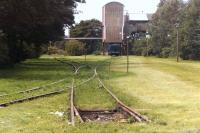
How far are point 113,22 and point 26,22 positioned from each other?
4391 inches

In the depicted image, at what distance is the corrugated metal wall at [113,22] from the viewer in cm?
15462

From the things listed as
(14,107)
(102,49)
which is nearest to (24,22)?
(14,107)

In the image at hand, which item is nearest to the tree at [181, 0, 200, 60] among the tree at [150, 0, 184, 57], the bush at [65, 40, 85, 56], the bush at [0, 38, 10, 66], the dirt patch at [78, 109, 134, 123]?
the tree at [150, 0, 184, 57]

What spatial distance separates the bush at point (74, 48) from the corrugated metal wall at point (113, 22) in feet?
29.8

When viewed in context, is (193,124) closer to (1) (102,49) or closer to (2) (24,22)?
(2) (24,22)

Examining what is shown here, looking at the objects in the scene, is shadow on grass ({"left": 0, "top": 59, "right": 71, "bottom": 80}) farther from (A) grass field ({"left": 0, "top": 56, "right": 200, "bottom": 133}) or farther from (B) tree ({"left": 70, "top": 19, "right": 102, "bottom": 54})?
(B) tree ({"left": 70, "top": 19, "right": 102, "bottom": 54})

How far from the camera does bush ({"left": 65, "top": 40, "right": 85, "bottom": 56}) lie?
145000 millimetres

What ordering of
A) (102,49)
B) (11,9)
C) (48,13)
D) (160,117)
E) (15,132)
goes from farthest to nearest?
(102,49) → (48,13) → (11,9) → (160,117) → (15,132)

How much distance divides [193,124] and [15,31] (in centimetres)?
4166

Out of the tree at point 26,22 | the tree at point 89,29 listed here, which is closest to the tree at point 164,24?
the tree at point 26,22

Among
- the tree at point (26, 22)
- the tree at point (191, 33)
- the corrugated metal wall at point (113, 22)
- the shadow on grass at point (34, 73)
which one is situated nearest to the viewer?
the shadow on grass at point (34, 73)

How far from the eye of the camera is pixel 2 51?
48688 mm

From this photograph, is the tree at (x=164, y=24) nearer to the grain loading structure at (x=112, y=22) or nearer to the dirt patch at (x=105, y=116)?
the grain loading structure at (x=112, y=22)

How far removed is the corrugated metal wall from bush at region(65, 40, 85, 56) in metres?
9.09
